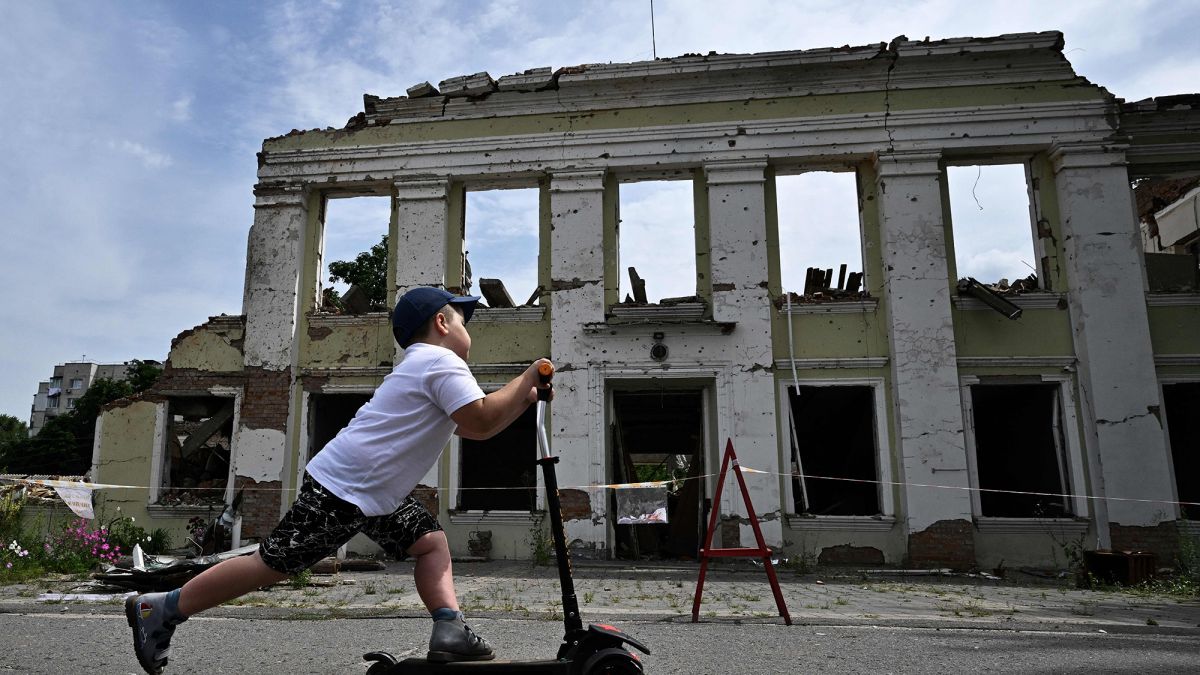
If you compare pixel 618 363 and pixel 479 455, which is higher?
pixel 618 363

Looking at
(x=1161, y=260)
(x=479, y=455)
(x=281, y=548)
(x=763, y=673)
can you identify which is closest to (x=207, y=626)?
(x=281, y=548)

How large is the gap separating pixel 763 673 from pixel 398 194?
10158mm

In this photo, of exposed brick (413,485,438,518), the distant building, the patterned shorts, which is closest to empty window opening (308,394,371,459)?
exposed brick (413,485,438,518)

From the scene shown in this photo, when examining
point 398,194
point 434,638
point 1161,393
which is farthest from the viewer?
point 398,194

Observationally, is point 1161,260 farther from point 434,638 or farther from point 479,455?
point 434,638

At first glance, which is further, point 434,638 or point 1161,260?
point 1161,260

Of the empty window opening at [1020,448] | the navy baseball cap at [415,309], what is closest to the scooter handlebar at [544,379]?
the navy baseball cap at [415,309]

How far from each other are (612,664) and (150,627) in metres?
1.65

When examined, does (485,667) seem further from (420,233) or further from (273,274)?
(273,274)

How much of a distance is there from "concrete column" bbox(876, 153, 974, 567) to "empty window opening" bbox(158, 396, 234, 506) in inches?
390

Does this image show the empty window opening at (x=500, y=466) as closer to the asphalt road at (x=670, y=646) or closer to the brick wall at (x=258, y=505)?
the brick wall at (x=258, y=505)

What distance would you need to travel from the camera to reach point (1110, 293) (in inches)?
425

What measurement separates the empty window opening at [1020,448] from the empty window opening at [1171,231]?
7.43 feet

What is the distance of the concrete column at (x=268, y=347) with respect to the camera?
11586 mm
